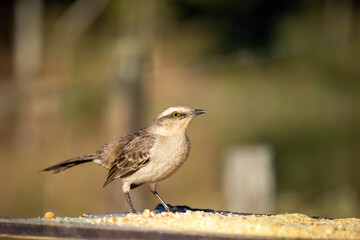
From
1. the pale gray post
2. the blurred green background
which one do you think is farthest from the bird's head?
the blurred green background

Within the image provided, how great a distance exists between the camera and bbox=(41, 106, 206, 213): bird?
591 centimetres

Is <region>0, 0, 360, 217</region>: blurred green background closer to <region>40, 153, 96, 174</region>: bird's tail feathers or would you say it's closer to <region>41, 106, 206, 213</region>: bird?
<region>40, 153, 96, 174</region>: bird's tail feathers

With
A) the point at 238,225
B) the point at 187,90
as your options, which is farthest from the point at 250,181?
the point at 238,225

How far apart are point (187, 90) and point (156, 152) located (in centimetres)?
684

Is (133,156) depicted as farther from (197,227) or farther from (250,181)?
(250,181)

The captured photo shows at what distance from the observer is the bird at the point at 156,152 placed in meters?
5.91

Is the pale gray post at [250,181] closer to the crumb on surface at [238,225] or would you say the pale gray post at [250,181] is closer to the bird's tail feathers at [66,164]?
the bird's tail feathers at [66,164]

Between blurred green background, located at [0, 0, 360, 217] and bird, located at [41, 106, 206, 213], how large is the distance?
3879 mm

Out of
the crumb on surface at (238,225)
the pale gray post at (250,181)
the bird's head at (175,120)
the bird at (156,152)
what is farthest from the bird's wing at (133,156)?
the pale gray post at (250,181)

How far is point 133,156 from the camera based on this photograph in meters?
6.13

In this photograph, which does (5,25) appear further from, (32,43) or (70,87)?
(70,87)

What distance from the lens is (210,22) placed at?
566 inches

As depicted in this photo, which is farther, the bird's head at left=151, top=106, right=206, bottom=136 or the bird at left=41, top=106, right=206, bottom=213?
the bird's head at left=151, top=106, right=206, bottom=136

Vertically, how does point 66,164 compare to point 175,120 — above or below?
below
